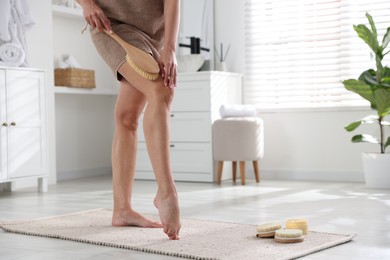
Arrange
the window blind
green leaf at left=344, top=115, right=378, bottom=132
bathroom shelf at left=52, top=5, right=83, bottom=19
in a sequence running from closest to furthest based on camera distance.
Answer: green leaf at left=344, top=115, right=378, bottom=132 < the window blind < bathroom shelf at left=52, top=5, right=83, bottom=19

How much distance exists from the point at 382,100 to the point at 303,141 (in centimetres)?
93

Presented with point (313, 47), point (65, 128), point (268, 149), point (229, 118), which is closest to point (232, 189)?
point (229, 118)

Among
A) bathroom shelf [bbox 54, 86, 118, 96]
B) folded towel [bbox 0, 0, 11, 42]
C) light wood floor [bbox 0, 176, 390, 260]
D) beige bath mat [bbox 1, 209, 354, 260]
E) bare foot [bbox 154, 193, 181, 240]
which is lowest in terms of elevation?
light wood floor [bbox 0, 176, 390, 260]

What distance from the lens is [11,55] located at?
4.18 metres

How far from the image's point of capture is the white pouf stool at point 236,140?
179 inches

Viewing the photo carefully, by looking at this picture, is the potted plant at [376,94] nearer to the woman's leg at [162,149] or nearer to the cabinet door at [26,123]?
the cabinet door at [26,123]

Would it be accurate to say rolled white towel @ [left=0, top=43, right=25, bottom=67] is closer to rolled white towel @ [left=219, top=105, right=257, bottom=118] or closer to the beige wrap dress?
rolled white towel @ [left=219, top=105, right=257, bottom=118]

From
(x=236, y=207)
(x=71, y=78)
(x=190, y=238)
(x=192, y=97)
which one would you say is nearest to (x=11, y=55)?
(x=71, y=78)

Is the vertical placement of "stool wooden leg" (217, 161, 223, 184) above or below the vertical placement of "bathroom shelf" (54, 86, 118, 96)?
below

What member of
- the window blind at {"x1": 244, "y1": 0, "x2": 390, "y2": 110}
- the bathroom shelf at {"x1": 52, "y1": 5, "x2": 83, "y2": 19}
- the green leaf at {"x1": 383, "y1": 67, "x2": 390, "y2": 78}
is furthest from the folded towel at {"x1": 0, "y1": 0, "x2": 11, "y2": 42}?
the green leaf at {"x1": 383, "y1": 67, "x2": 390, "y2": 78}

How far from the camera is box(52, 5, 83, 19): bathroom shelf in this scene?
4879 mm

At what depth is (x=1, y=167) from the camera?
3977 millimetres

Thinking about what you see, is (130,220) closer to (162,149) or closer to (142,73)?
(162,149)

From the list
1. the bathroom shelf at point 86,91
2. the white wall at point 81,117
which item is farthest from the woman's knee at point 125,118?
the white wall at point 81,117
